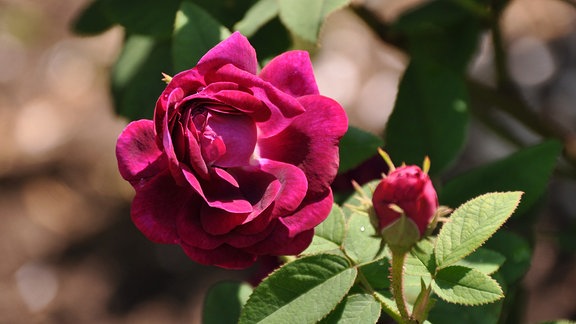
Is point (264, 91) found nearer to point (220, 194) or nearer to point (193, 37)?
point (220, 194)

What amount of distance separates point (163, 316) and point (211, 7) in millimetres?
1632

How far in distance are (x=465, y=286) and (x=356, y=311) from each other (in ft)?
0.36

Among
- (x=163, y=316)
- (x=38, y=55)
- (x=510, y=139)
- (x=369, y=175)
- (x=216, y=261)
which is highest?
(x=216, y=261)

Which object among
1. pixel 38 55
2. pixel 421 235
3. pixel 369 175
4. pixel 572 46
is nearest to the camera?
pixel 421 235

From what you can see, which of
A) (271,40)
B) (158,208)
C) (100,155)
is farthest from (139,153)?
(100,155)

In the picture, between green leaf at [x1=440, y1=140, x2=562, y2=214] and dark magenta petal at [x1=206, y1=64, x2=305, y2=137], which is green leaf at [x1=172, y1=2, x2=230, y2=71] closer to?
dark magenta petal at [x1=206, y1=64, x2=305, y2=137]

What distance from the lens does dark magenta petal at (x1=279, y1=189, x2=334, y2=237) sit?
818mm

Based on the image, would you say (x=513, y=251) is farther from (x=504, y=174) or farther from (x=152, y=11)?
(x=152, y=11)

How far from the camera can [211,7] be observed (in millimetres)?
1266

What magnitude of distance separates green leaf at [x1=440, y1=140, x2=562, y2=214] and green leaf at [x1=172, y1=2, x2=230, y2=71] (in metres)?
0.41

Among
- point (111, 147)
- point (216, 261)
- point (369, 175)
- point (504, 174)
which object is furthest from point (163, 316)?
point (216, 261)

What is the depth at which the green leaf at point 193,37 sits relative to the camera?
Result: 0.99 metres

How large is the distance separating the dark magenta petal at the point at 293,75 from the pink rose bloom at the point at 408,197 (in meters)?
0.16

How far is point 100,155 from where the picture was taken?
3107 millimetres
